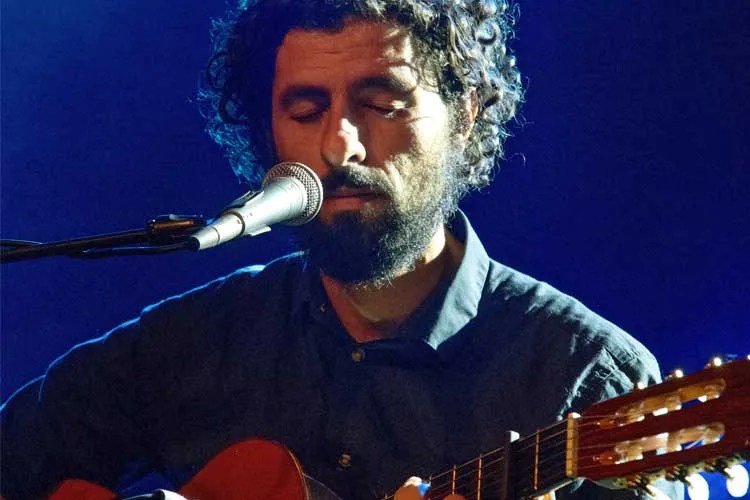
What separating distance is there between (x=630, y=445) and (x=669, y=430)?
6cm

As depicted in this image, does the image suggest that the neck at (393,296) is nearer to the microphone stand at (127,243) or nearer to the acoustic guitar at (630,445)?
the acoustic guitar at (630,445)

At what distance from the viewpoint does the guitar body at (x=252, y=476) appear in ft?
6.14

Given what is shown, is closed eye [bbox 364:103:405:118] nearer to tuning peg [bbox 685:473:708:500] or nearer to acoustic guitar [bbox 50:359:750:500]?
acoustic guitar [bbox 50:359:750:500]

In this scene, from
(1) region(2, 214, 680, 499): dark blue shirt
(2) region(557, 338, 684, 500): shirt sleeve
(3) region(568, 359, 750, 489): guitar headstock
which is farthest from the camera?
(1) region(2, 214, 680, 499): dark blue shirt

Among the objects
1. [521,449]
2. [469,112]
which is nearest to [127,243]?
[521,449]

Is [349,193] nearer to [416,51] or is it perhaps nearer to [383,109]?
[383,109]

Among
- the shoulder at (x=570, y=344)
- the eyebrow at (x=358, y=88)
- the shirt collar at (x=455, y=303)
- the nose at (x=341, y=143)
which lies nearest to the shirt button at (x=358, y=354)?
the shirt collar at (x=455, y=303)

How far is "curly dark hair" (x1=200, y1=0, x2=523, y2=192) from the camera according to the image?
2.24m

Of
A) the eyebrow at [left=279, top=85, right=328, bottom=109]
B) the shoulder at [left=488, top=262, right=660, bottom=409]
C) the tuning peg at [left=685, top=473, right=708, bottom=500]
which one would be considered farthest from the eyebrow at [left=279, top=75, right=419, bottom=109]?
the tuning peg at [left=685, top=473, right=708, bottom=500]

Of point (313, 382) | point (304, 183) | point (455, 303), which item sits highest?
point (304, 183)

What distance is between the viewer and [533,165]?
2.39m

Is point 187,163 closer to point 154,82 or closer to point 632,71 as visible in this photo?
point 154,82

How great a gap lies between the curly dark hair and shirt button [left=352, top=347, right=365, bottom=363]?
1.63 ft

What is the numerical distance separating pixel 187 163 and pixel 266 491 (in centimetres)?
113
